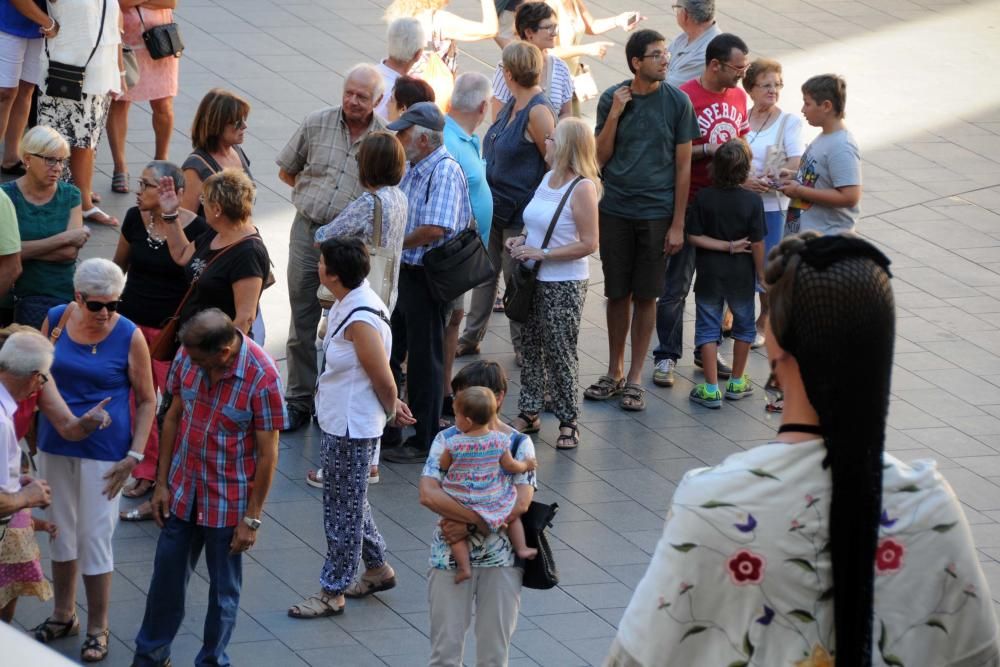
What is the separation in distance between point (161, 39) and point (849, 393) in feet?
26.8

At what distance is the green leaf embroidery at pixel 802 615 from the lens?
254 cm

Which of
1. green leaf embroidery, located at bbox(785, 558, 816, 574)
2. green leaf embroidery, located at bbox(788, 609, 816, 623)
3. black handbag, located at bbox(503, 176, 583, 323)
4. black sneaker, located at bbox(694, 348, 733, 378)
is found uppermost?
green leaf embroidery, located at bbox(785, 558, 816, 574)

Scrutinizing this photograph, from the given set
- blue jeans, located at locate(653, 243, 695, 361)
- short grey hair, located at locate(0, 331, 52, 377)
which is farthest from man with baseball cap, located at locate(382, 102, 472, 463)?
short grey hair, located at locate(0, 331, 52, 377)

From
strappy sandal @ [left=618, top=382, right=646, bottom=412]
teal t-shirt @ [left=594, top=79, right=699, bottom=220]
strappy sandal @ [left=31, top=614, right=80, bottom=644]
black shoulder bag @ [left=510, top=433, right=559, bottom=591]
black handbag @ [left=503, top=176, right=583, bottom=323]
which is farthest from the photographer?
strappy sandal @ [left=618, top=382, right=646, bottom=412]

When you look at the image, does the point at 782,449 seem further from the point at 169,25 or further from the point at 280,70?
the point at 280,70

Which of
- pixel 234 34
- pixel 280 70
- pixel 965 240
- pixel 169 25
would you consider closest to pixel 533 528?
pixel 169 25

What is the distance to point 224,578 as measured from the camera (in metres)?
5.63

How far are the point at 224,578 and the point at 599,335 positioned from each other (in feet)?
14.2

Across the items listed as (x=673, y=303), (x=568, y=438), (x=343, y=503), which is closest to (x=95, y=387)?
(x=343, y=503)

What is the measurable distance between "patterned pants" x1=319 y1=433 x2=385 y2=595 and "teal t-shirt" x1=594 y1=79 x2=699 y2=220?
9.54ft

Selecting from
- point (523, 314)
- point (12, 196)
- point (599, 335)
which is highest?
point (12, 196)

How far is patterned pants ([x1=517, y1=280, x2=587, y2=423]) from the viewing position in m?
7.92

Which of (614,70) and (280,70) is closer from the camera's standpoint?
(280,70)

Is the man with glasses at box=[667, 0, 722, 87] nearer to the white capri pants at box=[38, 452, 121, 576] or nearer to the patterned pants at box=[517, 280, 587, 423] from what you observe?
the patterned pants at box=[517, 280, 587, 423]
